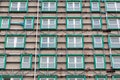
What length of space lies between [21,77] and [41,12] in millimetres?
12515

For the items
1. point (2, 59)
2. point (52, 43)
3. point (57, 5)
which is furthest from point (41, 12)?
point (2, 59)

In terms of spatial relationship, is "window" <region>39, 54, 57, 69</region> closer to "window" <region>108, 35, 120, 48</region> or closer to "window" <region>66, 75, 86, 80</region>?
"window" <region>66, 75, 86, 80</region>

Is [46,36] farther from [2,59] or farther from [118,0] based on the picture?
[118,0]

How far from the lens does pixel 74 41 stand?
4847 cm

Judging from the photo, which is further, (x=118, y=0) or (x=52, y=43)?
(x=118, y=0)

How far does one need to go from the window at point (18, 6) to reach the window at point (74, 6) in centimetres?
747

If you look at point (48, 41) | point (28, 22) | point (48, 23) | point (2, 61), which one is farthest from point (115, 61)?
point (2, 61)

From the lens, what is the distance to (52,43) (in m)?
48.2

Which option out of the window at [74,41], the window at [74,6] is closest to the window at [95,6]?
the window at [74,6]

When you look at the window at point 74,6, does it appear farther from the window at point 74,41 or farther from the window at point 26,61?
the window at point 26,61

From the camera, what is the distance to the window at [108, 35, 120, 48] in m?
48.0

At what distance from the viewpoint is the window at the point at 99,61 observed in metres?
46.3

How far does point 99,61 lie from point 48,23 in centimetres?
1100

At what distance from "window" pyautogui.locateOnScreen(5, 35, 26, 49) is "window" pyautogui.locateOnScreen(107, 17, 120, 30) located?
14.7 metres
